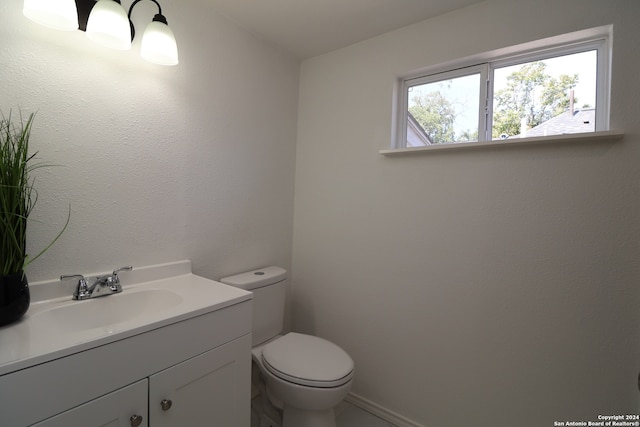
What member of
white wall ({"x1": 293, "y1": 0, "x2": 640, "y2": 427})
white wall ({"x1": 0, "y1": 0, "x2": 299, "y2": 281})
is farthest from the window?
white wall ({"x1": 0, "y1": 0, "x2": 299, "y2": 281})

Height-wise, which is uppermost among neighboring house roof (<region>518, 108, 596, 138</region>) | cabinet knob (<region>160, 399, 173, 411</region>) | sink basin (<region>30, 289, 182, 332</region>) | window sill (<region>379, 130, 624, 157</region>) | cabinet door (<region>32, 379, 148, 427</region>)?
neighboring house roof (<region>518, 108, 596, 138</region>)

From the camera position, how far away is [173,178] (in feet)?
4.31

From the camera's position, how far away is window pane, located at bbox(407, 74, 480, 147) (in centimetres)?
145

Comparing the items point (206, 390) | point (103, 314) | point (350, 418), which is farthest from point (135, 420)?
point (350, 418)

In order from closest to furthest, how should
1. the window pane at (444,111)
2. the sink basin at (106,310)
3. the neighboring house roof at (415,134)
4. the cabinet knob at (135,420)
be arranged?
the cabinet knob at (135,420), the sink basin at (106,310), the window pane at (444,111), the neighboring house roof at (415,134)

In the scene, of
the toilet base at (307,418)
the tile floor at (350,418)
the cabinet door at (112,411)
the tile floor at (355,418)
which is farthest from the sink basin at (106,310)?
the tile floor at (355,418)

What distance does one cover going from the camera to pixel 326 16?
4.73 ft

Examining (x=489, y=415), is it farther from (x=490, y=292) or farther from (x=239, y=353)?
(x=239, y=353)

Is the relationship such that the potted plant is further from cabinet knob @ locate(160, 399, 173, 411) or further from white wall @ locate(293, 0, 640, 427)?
white wall @ locate(293, 0, 640, 427)

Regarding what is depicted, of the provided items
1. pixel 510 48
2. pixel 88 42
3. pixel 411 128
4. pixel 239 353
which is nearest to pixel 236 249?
pixel 239 353

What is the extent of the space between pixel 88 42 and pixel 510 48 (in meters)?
1.77

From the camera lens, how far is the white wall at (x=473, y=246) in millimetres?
1067

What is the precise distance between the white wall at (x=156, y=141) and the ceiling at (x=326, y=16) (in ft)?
0.34

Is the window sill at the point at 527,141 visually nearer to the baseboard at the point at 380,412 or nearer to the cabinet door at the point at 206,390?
the cabinet door at the point at 206,390
